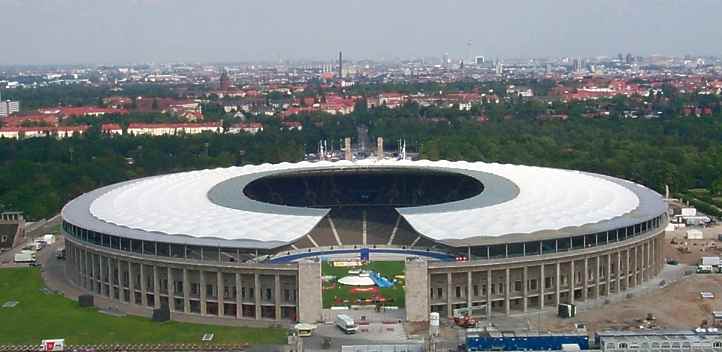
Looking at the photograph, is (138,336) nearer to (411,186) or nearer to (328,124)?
(411,186)

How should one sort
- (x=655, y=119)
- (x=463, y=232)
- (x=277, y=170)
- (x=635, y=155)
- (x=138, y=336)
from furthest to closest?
1. (x=655, y=119)
2. (x=635, y=155)
3. (x=277, y=170)
4. (x=463, y=232)
5. (x=138, y=336)

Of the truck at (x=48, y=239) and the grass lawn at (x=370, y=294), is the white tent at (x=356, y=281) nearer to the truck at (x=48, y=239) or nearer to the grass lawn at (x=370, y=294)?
the grass lawn at (x=370, y=294)

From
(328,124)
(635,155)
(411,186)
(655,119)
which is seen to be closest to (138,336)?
(411,186)

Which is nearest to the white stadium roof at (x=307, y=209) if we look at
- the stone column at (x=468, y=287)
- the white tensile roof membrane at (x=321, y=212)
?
the white tensile roof membrane at (x=321, y=212)

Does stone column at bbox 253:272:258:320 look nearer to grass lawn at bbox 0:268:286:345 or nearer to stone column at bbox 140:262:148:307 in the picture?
grass lawn at bbox 0:268:286:345

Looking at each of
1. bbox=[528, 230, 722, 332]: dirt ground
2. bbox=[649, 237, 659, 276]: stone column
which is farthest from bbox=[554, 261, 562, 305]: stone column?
bbox=[649, 237, 659, 276]: stone column

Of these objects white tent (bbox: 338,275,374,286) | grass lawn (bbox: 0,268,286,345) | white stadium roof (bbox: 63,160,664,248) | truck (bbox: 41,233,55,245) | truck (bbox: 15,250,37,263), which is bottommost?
truck (bbox: 41,233,55,245)

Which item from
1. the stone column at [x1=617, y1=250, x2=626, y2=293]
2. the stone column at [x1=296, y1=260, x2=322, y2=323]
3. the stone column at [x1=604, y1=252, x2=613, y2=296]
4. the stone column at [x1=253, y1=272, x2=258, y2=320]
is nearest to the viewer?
the stone column at [x1=296, y1=260, x2=322, y2=323]
